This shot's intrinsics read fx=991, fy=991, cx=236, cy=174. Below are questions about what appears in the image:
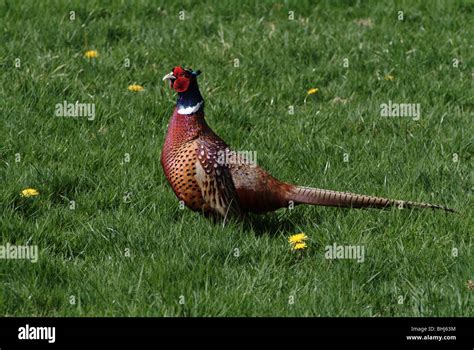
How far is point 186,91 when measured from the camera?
209 inches

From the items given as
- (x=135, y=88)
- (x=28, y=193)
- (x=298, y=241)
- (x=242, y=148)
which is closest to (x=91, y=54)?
(x=135, y=88)

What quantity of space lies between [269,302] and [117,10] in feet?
14.5

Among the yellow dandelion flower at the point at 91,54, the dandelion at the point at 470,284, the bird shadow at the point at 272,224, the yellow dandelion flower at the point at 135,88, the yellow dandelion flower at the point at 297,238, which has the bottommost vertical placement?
the dandelion at the point at 470,284

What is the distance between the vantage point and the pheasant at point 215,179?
5.09m

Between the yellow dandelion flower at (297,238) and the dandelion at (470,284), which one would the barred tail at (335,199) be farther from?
the dandelion at (470,284)

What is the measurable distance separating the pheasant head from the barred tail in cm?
68

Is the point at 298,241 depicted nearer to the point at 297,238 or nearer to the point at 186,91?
the point at 297,238

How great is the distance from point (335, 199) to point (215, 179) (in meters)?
0.64

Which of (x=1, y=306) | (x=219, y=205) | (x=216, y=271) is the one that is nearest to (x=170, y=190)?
(x=219, y=205)

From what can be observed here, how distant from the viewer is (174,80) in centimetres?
535

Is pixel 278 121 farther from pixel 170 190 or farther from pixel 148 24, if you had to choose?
pixel 148 24

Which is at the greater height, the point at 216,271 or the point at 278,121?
the point at 278,121

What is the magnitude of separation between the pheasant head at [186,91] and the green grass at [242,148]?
525 mm

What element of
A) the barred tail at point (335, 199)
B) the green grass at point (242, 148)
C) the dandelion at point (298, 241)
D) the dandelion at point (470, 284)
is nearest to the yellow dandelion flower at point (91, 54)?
the green grass at point (242, 148)
